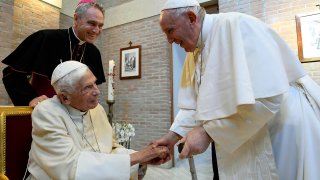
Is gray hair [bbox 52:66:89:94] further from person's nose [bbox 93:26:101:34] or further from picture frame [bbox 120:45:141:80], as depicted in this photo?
picture frame [bbox 120:45:141:80]

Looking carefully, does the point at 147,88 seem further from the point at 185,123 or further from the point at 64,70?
the point at 185,123

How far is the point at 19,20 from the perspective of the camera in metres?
4.86

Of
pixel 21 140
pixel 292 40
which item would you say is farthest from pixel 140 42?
pixel 21 140

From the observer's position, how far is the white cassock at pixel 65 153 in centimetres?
150

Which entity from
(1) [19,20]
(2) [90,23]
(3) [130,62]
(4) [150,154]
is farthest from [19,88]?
(3) [130,62]

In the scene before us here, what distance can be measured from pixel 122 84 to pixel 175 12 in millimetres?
5061

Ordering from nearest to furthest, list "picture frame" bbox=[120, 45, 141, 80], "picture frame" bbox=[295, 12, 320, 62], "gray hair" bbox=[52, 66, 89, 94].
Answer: "gray hair" bbox=[52, 66, 89, 94] → "picture frame" bbox=[295, 12, 320, 62] → "picture frame" bbox=[120, 45, 141, 80]

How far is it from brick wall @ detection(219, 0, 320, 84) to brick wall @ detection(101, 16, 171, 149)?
1906 millimetres

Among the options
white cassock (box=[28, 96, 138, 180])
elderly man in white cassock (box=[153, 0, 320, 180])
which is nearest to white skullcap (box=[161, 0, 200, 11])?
elderly man in white cassock (box=[153, 0, 320, 180])

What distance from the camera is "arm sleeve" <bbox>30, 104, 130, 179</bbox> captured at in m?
1.49

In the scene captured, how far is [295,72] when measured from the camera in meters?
1.23

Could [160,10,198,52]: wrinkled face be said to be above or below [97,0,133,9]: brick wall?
below

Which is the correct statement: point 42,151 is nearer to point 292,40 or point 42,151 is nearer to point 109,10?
point 292,40

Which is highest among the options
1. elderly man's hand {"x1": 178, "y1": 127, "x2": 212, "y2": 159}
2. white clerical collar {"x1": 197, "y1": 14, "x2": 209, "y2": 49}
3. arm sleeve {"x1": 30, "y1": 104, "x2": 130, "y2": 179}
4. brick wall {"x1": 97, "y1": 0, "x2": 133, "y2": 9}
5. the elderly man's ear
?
brick wall {"x1": 97, "y1": 0, "x2": 133, "y2": 9}
